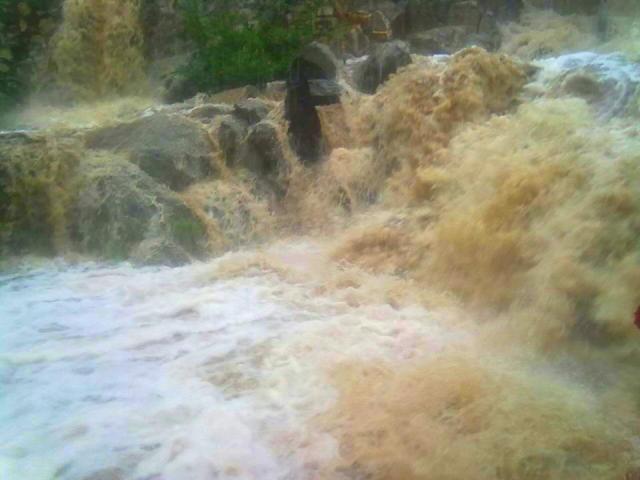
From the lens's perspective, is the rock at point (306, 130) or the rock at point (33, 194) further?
the rock at point (306, 130)

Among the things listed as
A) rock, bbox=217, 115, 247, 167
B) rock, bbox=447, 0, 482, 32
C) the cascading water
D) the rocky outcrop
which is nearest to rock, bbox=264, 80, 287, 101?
the cascading water

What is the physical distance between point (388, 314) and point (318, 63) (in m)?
4.03

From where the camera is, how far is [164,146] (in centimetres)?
661

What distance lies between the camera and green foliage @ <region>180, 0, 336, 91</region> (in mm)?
8359

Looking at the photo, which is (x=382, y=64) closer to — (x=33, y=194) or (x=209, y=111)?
(x=209, y=111)

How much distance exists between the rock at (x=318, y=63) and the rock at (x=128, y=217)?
2298 millimetres

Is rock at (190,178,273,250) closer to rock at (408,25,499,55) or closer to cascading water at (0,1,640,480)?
cascading water at (0,1,640,480)

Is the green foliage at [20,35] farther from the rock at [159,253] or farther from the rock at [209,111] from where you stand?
the rock at [159,253]

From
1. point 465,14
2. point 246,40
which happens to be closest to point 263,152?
point 246,40

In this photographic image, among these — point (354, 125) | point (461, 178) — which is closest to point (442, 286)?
point (461, 178)

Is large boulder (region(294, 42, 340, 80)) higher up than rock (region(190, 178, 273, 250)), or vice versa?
large boulder (region(294, 42, 340, 80))

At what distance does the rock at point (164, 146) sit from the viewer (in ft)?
21.2

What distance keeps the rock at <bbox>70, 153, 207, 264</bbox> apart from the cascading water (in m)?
0.18

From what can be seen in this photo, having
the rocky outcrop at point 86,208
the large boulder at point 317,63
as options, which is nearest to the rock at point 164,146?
the rocky outcrop at point 86,208
